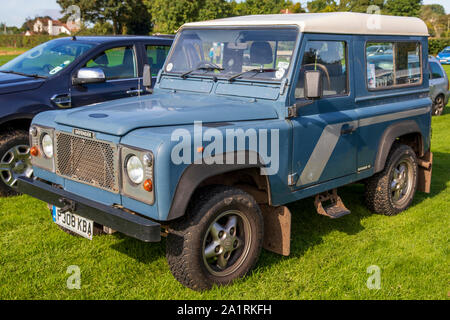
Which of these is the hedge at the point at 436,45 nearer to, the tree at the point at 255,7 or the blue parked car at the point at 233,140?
the tree at the point at 255,7

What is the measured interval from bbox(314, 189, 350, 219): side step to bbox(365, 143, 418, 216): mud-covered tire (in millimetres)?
835

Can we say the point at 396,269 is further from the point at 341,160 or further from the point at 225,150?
the point at 225,150

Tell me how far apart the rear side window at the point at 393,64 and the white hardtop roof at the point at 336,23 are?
16cm

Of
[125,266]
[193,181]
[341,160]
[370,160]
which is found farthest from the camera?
A: [370,160]

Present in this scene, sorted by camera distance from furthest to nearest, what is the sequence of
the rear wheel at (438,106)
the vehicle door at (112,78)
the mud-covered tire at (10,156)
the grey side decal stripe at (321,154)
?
the rear wheel at (438,106) < the vehicle door at (112,78) < the mud-covered tire at (10,156) < the grey side decal stripe at (321,154)

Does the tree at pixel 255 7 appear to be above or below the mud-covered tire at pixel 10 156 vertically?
above

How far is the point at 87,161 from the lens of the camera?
404 centimetres

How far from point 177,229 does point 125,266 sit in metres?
1.03

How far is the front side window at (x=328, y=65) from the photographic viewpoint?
15.1ft

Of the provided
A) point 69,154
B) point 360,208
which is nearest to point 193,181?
point 69,154

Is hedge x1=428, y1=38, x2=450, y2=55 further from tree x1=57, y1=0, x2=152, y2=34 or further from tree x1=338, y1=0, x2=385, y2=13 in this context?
tree x1=57, y1=0, x2=152, y2=34

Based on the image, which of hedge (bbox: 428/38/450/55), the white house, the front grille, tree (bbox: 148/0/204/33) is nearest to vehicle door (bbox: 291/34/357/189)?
the front grille

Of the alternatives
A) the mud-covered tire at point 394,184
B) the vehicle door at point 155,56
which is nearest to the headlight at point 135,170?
the mud-covered tire at point 394,184
